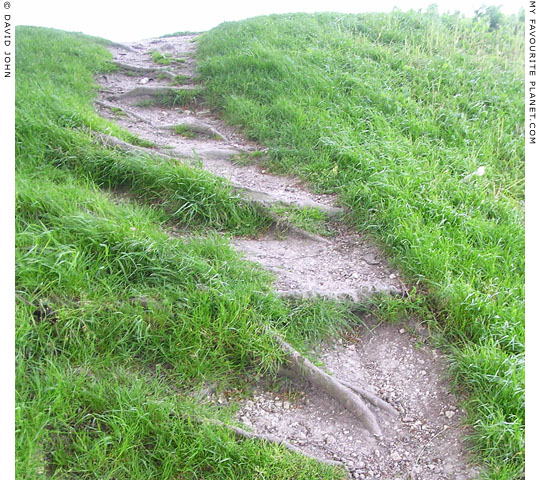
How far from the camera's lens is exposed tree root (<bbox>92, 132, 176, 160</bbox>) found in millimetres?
5070

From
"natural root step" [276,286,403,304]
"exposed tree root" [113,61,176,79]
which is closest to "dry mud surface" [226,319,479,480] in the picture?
"natural root step" [276,286,403,304]

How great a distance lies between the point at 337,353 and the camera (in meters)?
3.50

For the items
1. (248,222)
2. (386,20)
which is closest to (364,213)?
(248,222)

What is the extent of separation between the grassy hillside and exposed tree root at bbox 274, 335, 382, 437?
651 mm

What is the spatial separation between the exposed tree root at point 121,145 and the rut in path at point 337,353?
0.02 meters

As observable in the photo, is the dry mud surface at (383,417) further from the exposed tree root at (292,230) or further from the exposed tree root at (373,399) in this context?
the exposed tree root at (292,230)

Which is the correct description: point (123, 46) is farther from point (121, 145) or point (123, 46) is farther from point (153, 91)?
point (121, 145)

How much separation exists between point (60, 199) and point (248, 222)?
180 cm

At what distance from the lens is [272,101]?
22.3 ft

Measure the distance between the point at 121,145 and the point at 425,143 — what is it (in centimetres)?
384

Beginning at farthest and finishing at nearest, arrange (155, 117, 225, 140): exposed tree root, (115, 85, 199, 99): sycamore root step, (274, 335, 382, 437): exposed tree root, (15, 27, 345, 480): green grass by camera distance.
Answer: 1. (115, 85, 199, 99): sycamore root step
2. (155, 117, 225, 140): exposed tree root
3. (274, 335, 382, 437): exposed tree root
4. (15, 27, 345, 480): green grass

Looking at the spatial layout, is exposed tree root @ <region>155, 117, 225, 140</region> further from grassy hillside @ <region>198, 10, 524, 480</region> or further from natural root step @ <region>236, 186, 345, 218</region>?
natural root step @ <region>236, 186, 345, 218</region>

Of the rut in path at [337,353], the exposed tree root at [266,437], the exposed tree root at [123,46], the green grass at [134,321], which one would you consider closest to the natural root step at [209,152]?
the rut in path at [337,353]
